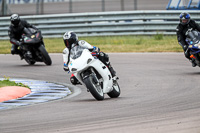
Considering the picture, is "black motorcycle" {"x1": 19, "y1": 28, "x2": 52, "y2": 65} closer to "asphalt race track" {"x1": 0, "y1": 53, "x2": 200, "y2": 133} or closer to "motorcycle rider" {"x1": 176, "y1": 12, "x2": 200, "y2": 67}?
"asphalt race track" {"x1": 0, "y1": 53, "x2": 200, "y2": 133}

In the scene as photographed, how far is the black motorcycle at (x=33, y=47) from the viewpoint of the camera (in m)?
16.5

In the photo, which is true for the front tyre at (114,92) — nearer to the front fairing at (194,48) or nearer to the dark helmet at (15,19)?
the front fairing at (194,48)

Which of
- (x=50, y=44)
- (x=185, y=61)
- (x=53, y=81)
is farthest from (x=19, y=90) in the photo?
(x=50, y=44)

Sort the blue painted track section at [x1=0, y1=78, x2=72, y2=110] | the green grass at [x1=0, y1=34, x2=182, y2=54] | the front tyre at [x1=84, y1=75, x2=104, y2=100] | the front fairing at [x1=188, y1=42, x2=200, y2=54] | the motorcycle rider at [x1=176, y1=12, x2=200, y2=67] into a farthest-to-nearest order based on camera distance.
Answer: the green grass at [x1=0, y1=34, x2=182, y2=54] → the motorcycle rider at [x1=176, y1=12, x2=200, y2=67] → the front fairing at [x1=188, y1=42, x2=200, y2=54] → the blue painted track section at [x1=0, y1=78, x2=72, y2=110] → the front tyre at [x1=84, y1=75, x2=104, y2=100]

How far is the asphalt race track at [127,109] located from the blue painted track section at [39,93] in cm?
30

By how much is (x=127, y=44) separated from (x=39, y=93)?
44.0 ft

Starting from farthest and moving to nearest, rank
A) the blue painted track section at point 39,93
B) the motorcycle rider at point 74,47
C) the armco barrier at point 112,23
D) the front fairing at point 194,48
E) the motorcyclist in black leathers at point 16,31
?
the armco barrier at point 112,23 < the motorcyclist in black leathers at point 16,31 < the front fairing at point 194,48 < the motorcycle rider at point 74,47 < the blue painted track section at point 39,93

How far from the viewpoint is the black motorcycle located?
54.2ft

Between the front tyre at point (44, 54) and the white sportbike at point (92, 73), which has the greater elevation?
the white sportbike at point (92, 73)

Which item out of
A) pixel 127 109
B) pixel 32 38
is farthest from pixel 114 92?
pixel 32 38

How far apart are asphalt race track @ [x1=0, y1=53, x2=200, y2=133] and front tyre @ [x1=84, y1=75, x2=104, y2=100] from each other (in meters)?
0.16

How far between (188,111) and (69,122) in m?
1.84

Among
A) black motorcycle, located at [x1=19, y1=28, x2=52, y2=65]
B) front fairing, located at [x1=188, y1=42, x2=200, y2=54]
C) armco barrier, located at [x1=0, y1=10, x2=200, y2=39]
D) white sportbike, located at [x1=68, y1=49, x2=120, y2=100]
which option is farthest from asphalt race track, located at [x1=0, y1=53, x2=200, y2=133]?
armco barrier, located at [x1=0, y1=10, x2=200, y2=39]

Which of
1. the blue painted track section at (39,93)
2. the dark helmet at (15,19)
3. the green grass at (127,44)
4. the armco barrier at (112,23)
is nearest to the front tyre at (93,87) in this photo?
the blue painted track section at (39,93)
